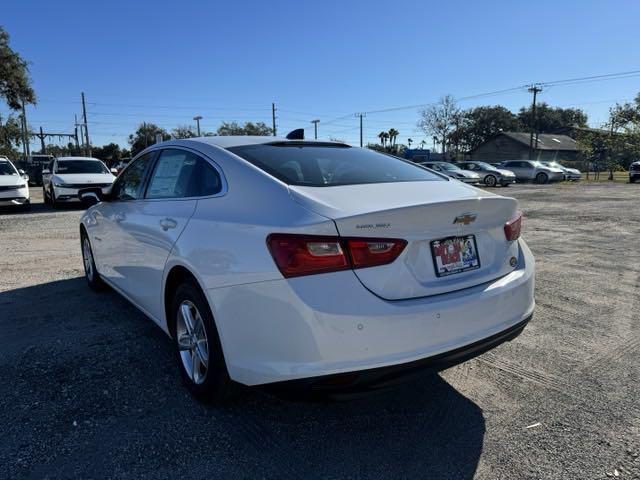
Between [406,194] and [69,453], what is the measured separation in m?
2.16

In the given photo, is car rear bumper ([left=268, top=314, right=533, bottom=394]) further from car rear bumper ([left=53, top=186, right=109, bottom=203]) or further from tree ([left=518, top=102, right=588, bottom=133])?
tree ([left=518, top=102, right=588, bottom=133])

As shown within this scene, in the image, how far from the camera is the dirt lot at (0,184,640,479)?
230cm

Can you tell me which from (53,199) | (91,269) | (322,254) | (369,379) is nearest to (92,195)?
(91,269)

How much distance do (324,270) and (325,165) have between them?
3.59 ft

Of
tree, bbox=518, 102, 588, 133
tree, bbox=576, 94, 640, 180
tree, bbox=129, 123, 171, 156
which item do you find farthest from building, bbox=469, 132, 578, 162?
tree, bbox=129, 123, 171, 156

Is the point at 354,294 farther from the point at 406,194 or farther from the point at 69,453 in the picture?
the point at 69,453

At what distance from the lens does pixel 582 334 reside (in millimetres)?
3877

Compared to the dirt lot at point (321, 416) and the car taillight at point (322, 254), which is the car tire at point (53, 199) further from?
the car taillight at point (322, 254)

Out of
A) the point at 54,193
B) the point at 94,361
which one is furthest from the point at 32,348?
the point at 54,193

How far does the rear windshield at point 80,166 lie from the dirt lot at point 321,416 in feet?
39.6

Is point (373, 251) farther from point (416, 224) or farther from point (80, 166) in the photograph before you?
point (80, 166)

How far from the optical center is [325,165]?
9.93 feet

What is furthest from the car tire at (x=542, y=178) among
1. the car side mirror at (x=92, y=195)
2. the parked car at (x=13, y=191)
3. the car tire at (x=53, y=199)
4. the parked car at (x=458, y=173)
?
the car side mirror at (x=92, y=195)

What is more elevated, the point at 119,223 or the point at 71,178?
the point at 71,178
